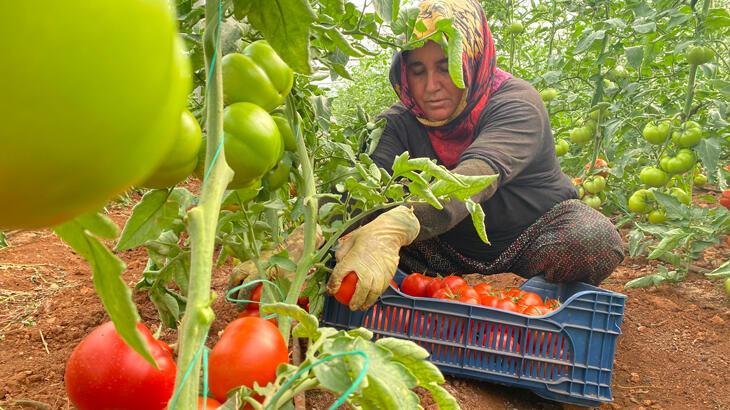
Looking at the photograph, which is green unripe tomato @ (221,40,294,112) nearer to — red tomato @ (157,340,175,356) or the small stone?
red tomato @ (157,340,175,356)

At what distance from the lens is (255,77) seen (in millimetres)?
781

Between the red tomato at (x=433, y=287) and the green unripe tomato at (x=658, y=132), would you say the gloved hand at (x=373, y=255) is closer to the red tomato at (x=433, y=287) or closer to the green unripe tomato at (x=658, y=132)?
the red tomato at (x=433, y=287)

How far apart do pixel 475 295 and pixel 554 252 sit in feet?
1.65

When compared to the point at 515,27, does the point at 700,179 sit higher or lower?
lower

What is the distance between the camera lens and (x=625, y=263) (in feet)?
10.9

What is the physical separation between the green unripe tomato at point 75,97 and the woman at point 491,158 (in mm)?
1747

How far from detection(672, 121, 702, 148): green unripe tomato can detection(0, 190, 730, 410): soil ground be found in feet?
2.24

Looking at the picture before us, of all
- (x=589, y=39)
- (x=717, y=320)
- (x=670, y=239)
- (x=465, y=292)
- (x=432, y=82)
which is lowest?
(x=717, y=320)

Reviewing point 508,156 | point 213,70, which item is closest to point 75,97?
point 213,70

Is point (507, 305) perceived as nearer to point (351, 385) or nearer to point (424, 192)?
point (424, 192)

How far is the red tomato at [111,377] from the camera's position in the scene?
0.82 metres

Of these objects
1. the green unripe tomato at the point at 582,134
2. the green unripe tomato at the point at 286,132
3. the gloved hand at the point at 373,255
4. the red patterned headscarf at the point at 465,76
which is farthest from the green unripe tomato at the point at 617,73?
the green unripe tomato at the point at 286,132

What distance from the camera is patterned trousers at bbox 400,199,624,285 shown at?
2211 millimetres

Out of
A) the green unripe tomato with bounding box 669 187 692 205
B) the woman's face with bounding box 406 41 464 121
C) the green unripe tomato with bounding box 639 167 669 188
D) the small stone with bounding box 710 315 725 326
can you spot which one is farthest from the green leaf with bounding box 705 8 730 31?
the small stone with bounding box 710 315 725 326
